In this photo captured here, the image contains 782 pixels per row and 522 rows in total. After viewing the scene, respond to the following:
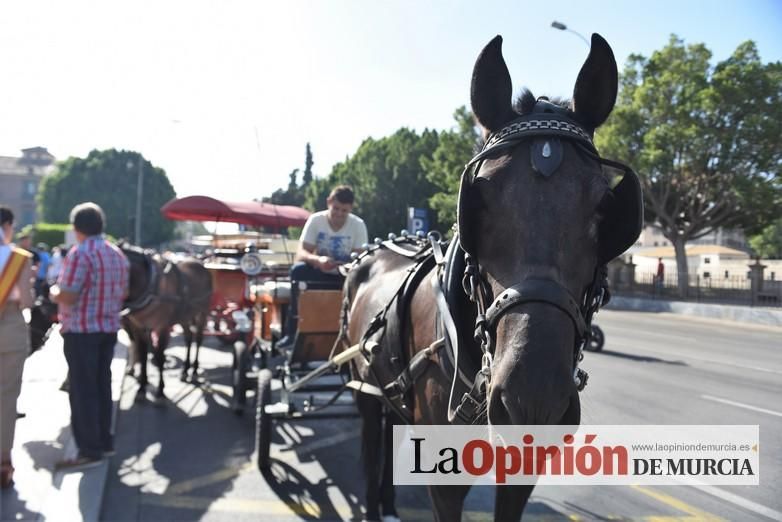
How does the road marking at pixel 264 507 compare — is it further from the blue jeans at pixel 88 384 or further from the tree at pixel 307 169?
the tree at pixel 307 169

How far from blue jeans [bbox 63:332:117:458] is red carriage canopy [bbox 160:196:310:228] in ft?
10.1

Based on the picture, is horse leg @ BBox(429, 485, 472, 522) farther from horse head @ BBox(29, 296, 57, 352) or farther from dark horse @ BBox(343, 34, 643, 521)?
horse head @ BBox(29, 296, 57, 352)

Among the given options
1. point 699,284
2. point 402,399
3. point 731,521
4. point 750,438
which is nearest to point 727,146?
point 699,284

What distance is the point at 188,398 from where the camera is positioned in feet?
24.9

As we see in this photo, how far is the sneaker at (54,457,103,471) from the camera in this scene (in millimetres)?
4629

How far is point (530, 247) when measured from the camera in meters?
1.57

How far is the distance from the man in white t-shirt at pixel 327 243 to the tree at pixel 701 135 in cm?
2084

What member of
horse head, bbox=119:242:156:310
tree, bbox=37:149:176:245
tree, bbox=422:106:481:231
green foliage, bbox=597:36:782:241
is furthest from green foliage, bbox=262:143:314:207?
horse head, bbox=119:242:156:310

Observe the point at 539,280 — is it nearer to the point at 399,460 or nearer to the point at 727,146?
the point at 399,460

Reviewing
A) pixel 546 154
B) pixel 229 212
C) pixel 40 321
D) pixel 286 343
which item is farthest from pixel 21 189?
pixel 546 154

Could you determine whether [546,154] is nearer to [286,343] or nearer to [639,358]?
[286,343]

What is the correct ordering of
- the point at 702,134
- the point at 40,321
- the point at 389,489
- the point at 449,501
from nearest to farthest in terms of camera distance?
the point at 449,501 < the point at 389,489 < the point at 40,321 < the point at 702,134

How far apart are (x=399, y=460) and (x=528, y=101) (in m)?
1.84

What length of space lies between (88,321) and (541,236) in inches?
168
